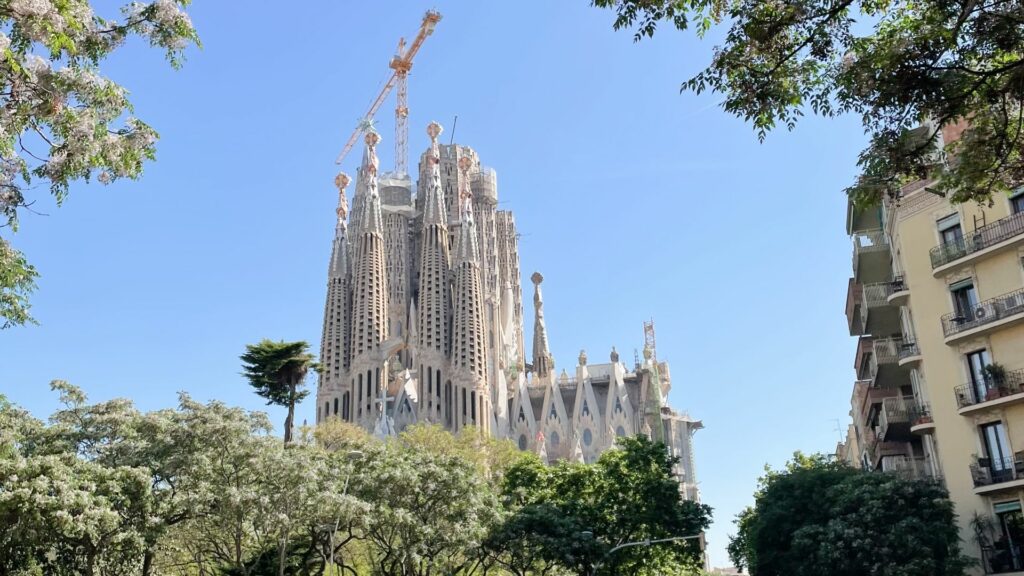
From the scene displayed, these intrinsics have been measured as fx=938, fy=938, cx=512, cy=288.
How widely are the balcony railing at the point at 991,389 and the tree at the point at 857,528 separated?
254 cm

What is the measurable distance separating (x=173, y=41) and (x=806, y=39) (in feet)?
25.7

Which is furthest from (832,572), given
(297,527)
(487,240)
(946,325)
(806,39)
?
(487,240)

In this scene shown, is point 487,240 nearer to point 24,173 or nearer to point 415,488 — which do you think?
point 415,488

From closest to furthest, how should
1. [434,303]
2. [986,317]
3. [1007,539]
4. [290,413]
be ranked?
[1007,539] → [986,317] → [290,413] → [434,303]

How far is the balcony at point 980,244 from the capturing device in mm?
25031

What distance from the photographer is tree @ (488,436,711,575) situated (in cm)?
3041

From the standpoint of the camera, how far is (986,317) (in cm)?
2534

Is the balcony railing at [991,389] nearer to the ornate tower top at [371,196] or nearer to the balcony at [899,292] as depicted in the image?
the balcony at [899,292]

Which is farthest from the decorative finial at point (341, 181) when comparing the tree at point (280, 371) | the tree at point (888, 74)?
the tree at point (888, 74)

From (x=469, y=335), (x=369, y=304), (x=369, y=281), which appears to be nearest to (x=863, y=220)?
(x=469, y=335)

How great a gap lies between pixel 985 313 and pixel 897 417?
6024mm

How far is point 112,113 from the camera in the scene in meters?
11.7

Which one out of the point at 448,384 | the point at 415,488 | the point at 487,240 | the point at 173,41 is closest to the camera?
the point at 173,41

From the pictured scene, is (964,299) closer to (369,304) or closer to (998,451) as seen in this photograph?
(998,451)
